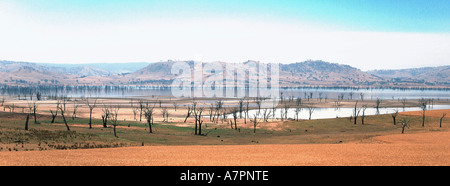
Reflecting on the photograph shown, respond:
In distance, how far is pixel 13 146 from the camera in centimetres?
3153
